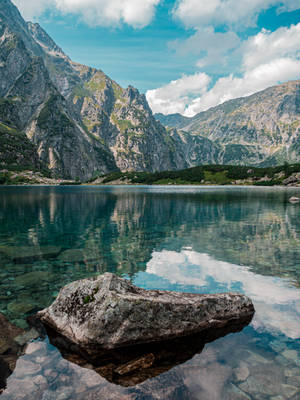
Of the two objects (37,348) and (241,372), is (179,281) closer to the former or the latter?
(241,372)

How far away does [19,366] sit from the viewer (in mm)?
9344

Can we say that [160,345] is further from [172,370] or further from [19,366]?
[19,366]

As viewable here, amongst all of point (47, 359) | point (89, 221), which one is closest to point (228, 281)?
point (47, 359)

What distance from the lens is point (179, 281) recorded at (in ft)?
61.1

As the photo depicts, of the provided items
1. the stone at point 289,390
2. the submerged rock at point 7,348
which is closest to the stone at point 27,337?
the submerged rock at point 7,348

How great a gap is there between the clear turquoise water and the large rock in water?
1.10m

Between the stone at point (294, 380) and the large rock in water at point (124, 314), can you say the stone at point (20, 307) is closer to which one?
the large rock in water at point (124, 314)

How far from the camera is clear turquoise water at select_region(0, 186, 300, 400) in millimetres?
8469

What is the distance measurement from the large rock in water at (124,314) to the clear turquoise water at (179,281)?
1102mm

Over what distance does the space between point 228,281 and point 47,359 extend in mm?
12961

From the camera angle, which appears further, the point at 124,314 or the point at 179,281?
the point at 179,281

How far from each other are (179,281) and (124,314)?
837 cm

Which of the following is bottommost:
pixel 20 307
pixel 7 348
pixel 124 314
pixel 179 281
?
pixel 179 281

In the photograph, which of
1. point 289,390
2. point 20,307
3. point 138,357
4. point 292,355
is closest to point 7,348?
point 20,307
